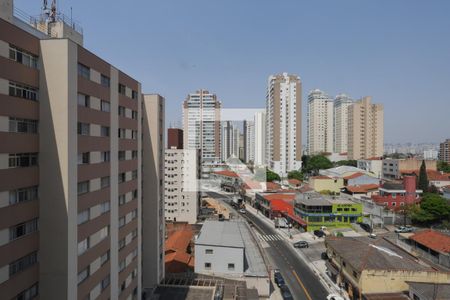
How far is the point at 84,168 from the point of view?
1305cm

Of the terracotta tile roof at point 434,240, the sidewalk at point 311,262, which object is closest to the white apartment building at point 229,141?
the sidewalk at point 311,262

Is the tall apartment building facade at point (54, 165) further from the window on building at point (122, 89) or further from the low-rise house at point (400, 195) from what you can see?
the low-rise house at point (400, 195)

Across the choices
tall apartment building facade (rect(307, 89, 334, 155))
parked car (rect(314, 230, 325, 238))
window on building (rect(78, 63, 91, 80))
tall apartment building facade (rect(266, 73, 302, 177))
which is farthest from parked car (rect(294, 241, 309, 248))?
tall apartment building facade (rect(307, 89, 334, 155))

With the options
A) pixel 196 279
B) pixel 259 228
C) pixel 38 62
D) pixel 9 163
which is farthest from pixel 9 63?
pixel 259 228

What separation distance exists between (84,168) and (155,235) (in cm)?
1174

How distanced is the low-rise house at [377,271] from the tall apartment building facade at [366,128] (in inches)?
3812

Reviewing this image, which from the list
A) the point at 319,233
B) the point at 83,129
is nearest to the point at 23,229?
the point at 83,129

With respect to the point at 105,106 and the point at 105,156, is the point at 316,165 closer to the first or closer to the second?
the point at 105,156

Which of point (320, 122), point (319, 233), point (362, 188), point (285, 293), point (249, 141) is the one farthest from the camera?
point (320, 122)

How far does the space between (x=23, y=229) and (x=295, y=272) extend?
26.3 meters

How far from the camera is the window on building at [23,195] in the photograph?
10.1 meters

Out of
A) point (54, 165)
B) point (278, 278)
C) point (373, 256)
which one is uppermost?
point (54, 165)

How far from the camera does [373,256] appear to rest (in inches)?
1011

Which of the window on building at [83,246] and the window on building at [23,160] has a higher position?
the window on building at [23,160]
